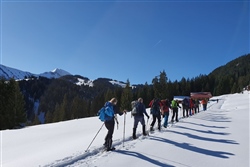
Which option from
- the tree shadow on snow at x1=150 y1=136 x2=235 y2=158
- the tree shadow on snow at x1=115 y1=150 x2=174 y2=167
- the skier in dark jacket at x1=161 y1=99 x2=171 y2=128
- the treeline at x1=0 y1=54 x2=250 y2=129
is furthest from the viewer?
the treeline at x1=0 y1=54 x2=250 y2=129

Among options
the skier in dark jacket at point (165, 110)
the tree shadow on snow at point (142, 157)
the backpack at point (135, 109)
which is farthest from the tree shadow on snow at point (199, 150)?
the skier in dark jacket at point (165, 110)

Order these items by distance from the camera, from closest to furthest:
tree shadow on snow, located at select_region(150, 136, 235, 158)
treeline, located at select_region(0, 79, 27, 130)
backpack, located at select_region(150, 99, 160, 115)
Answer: tree shadow on snow, located at select_region(150, 136, 235, 158), backpack, located at select_region(150, 99, 160, 115), treeline, located at select_region(0, 79, 27, 130)

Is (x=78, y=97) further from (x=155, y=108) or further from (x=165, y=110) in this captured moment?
(x=155, y=108)

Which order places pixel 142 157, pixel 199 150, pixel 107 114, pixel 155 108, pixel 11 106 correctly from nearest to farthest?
pixel 142 157 → pixel 107 114 → pixel 199 150 → pixel 155 108 → pixel 11 106

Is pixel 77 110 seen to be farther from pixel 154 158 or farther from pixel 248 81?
pixel 248 81

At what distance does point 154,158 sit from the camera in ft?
23.8

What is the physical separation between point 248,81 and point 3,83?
138265 mm

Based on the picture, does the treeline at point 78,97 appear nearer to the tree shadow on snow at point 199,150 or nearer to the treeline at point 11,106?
the treeline at point 11,106

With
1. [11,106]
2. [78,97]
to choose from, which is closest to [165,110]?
[11,106]

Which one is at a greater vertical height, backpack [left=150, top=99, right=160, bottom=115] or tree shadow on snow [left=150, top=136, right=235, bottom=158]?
backpack [left=150, top=99, right=160, bottom=115]

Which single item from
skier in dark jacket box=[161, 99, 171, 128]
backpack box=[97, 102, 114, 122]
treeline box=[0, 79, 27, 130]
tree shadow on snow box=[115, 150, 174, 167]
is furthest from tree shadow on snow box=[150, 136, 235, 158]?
treeline box=[0, 79, 27, 130]

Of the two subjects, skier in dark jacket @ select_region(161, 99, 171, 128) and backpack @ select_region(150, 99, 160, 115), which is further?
skier in dark jacket @ select_region(161, 99, 171, 128)

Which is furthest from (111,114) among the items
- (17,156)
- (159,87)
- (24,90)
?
(24,90)

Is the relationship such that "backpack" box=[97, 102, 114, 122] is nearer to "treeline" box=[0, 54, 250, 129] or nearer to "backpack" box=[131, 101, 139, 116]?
"backpack" box=[131, 101, 139, 116]
